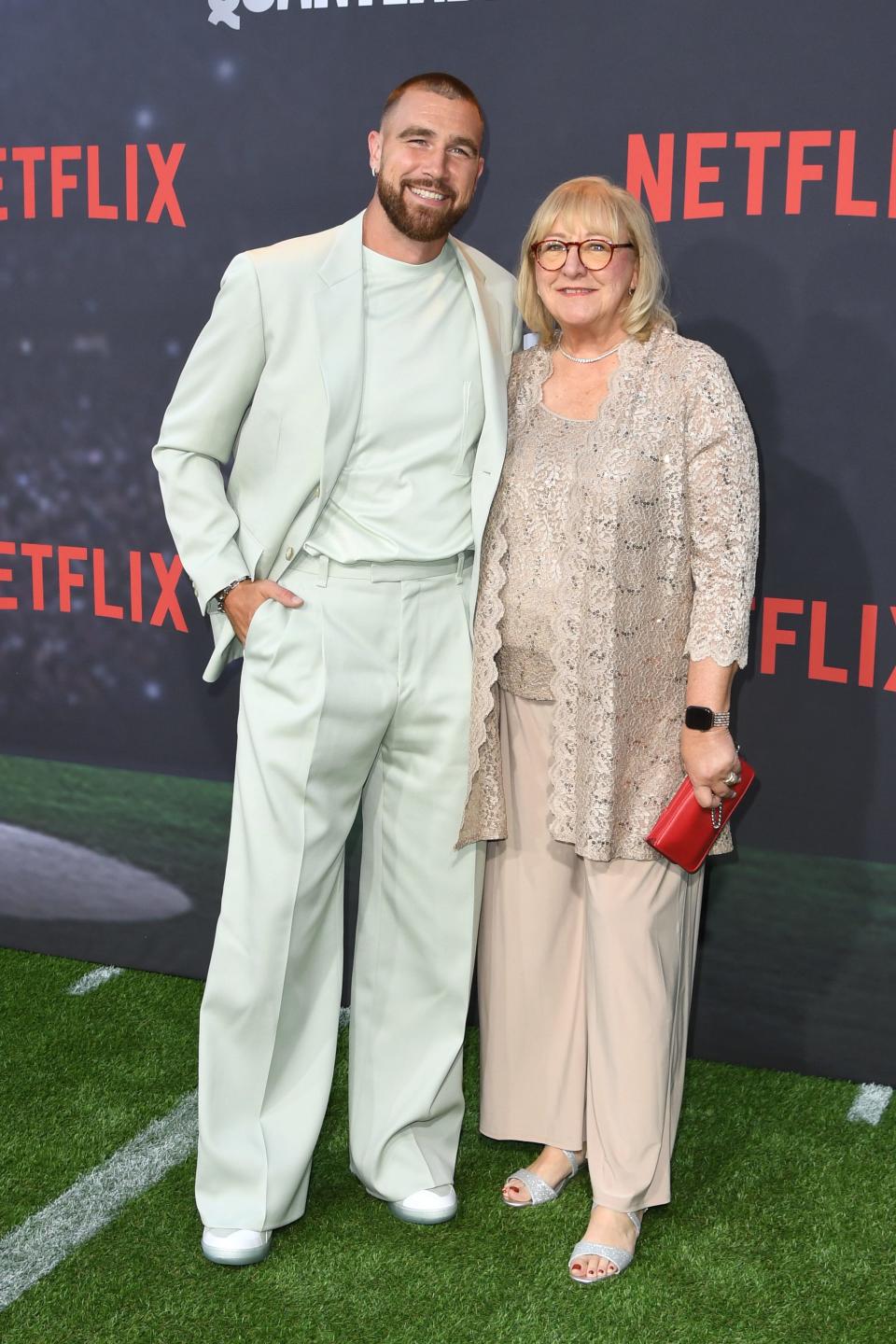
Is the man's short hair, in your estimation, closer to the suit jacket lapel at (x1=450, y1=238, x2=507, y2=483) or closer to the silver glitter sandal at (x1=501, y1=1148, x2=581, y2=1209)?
the suit jacket lapel at (x1=450, y1=238, x2=507, y2=483)

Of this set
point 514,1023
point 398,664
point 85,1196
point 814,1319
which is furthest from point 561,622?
point 85,1196

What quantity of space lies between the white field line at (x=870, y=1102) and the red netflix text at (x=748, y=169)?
75.8 inches

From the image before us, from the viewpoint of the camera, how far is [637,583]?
254cm

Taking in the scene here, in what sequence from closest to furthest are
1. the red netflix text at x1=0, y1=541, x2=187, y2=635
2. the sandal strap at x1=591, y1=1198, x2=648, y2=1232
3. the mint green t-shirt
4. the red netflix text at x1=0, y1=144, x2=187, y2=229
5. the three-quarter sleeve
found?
1. the three-quarter sleeve
2. the mint green t-shirt
3. the sandal strap at x1=591, y1=1198, x2=648, y2=1232
4. the red netflix text at x1=0, y1=144, x2=187, y2=229
5. the red netflix text at x1=0, y1=541, x2=187, y2=635

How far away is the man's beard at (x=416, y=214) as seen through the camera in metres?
2.55

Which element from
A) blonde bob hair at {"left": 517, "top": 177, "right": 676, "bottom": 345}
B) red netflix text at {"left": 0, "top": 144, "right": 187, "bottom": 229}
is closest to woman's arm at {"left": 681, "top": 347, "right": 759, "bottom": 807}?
blonde bob hair at {"left": 517, "top": 177, "right": 676, "bottom": 345}

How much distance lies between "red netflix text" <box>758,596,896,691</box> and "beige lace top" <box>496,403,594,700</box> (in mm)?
865

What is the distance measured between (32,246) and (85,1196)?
230 cm

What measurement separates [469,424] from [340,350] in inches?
10.1

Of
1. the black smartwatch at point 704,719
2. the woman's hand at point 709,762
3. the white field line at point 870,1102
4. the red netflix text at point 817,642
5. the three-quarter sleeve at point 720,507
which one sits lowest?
the white field line at point 870,1102

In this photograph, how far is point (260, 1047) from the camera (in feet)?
8.87

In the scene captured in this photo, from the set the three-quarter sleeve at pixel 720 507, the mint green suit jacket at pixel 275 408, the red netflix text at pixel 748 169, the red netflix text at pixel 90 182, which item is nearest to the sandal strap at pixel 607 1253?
the three-quarter sleeve at pixel 720 507

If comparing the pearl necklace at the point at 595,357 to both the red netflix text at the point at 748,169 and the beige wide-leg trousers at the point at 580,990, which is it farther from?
the red netflix text at the point at 748,169

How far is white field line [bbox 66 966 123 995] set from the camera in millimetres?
3902
